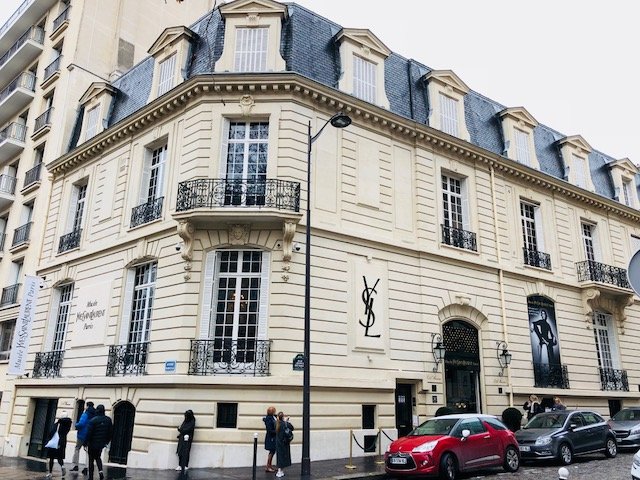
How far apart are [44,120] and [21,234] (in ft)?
17.5

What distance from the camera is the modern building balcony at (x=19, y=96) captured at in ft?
87.5

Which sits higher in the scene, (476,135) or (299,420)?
(476,135)

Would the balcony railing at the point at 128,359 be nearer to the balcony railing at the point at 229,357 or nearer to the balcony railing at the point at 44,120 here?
the balcony railing at the point at 229,357

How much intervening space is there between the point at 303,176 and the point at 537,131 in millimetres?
14050

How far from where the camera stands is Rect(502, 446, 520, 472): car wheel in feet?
42.4

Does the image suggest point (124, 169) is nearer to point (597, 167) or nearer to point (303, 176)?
point (303, 176)

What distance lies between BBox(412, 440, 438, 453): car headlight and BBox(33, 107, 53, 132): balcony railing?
68.7 ft

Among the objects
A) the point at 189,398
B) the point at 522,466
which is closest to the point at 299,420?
the point at 189,398

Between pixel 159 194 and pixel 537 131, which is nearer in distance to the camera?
pixel 159 194

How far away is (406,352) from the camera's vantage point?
16922 millimetres

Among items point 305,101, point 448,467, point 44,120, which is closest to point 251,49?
point 305,101

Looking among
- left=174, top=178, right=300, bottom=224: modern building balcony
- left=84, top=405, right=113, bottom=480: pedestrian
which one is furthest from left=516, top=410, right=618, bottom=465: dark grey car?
left=84, top=405, right=113, bottom=480: pedestrian

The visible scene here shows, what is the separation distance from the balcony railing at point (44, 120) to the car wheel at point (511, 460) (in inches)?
876

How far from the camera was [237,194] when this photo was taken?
51.0 ft
